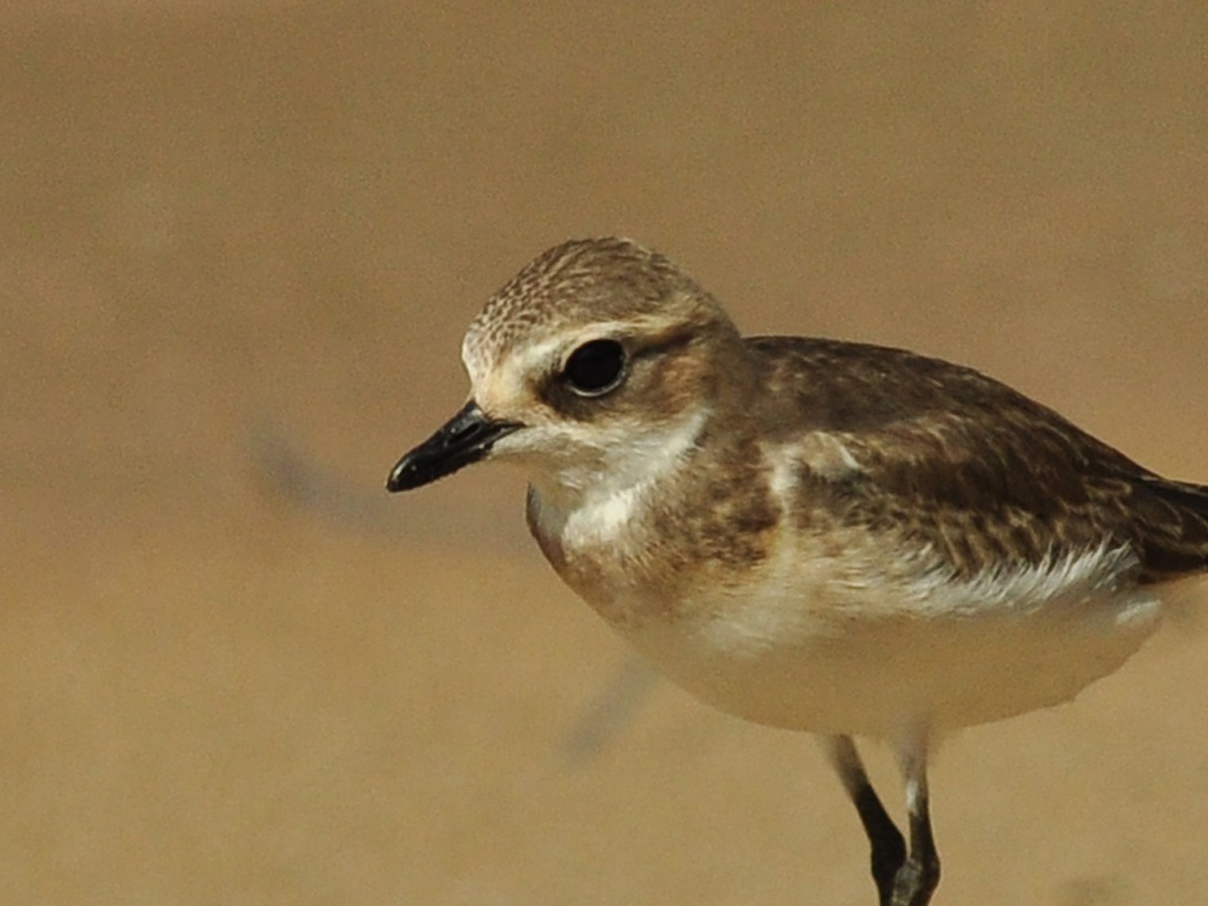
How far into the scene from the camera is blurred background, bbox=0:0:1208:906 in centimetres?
650

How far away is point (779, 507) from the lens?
12.5 feet

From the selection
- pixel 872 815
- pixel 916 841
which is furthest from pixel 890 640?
pixel 872 815

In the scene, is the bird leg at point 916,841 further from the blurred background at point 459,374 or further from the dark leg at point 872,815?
the blurred background at point 459,374

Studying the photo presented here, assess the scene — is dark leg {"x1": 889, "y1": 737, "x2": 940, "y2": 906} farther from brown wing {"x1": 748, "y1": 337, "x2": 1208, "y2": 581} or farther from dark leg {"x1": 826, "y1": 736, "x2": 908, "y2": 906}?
brown wing {"x1": 748, "y1": 337, "x2": 1208, "y2": 581}

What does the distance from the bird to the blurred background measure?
192 cm

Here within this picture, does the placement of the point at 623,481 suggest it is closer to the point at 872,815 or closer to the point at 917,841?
the point at 917,841


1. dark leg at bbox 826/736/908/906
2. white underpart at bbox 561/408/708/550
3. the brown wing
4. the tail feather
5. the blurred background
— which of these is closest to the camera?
white underpart at bbox 561/408/708/550

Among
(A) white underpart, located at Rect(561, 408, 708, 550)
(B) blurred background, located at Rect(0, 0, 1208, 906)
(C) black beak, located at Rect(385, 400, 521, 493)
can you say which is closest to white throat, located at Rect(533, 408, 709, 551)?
(A) white underpart, located at Rect(561, 408, 708, 550)

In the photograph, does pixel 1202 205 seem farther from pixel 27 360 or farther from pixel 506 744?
pixel 27 360

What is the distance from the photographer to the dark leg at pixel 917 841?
4195mm

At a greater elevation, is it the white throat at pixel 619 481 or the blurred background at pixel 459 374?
the blurred background at pixel 459 374

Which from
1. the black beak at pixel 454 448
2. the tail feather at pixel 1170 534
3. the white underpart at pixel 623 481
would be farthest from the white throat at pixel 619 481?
the tail feather at pixel 1170 534

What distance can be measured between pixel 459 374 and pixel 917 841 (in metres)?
4.29

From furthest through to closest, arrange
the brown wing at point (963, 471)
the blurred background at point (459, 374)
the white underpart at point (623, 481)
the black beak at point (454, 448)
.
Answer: the blurred background at point (459, 374) < the brown wing at point (963, 471) < the white underpart at point (623, 481) < the black beak at point (454, 448)
